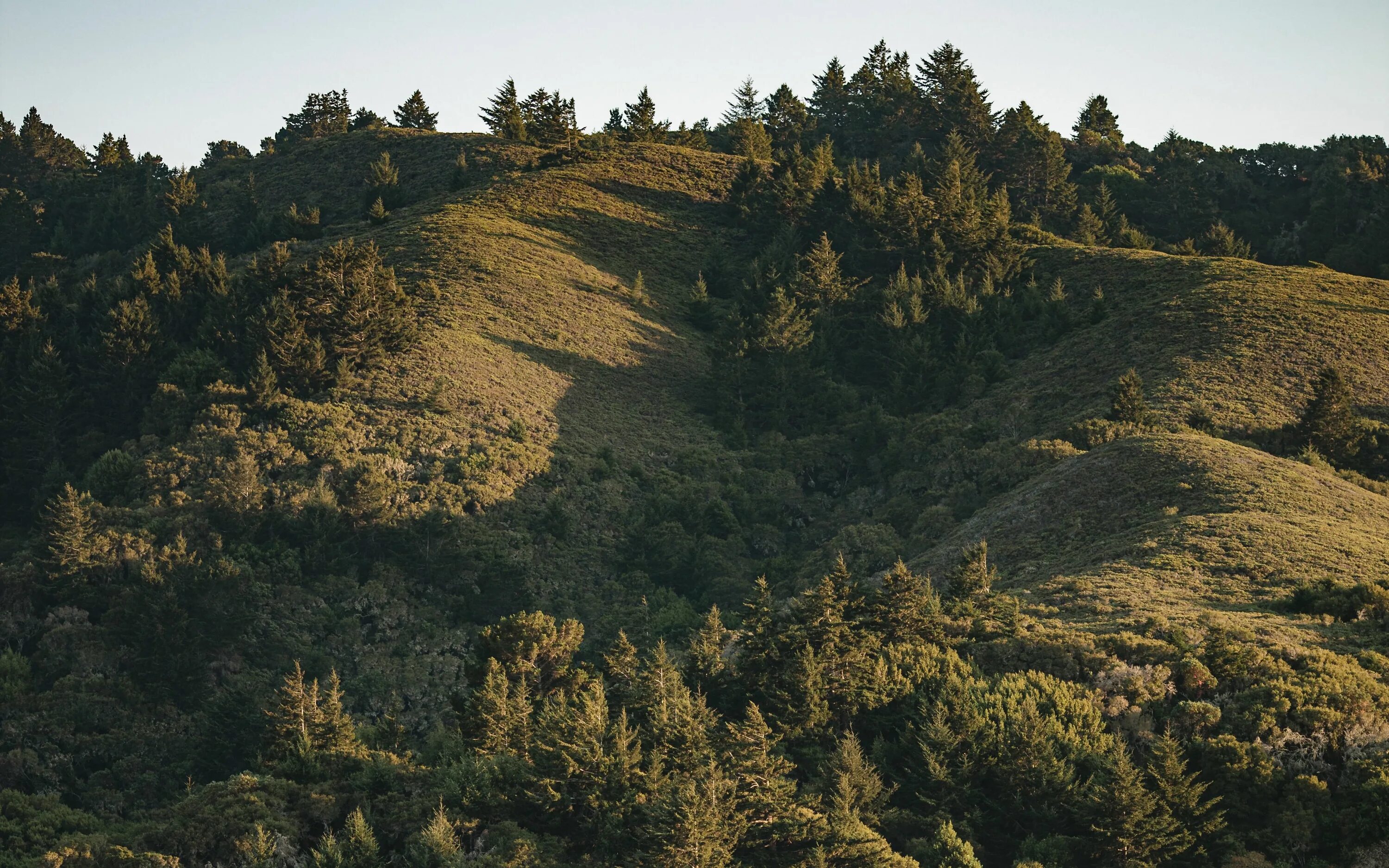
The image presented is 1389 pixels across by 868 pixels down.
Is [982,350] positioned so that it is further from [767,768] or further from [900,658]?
[767,768]

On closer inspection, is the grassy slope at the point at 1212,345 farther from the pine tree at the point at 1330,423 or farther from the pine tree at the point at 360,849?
the pine tree at the point at 360,849

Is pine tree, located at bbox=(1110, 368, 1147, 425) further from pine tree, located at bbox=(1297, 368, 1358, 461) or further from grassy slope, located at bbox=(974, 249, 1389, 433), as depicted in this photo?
pine tree, located at bbox=(1297, 368, 1358, 461)

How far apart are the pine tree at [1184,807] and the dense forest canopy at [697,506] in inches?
3.7

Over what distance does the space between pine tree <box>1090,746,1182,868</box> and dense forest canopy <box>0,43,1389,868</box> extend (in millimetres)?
107

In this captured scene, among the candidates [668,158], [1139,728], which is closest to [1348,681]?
[1139,728]

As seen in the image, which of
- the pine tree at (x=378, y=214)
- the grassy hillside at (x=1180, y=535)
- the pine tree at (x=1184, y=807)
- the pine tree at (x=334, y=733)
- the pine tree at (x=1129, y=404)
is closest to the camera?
the pine tree at (x=1184, y=807)

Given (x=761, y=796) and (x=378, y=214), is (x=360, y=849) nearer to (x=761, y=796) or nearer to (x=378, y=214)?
(x=761, y=796)

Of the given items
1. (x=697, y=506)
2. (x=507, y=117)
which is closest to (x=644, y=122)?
(x=507, y=117)

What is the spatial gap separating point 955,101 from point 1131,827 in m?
106

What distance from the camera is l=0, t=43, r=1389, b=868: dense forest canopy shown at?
28047 millimetres

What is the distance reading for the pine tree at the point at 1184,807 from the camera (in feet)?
83.7

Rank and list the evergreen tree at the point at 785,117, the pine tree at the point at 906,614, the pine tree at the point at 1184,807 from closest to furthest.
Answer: the pine tree at the point at 1184,807, the pine tree at the point at 906,614, the evergreen tree at the point at 785,117

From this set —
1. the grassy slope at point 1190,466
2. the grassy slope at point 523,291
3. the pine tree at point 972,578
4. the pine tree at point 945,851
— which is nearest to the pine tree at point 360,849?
the pine tree at point 945,851

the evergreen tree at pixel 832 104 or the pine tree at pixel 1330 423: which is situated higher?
the evergreen tree at pixel 832 104
